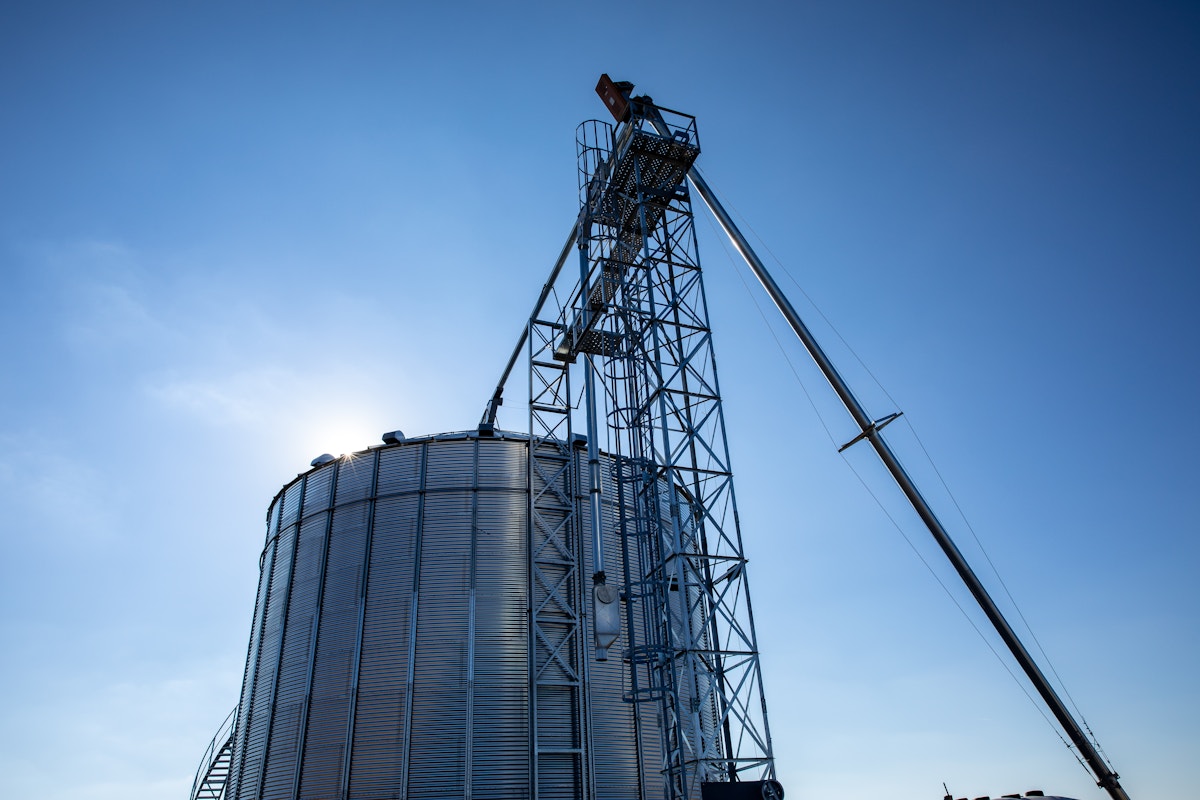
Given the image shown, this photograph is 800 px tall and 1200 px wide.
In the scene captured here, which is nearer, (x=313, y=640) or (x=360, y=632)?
(x=360, y=632)


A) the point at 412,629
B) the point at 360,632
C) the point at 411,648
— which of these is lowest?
the point at 411,648

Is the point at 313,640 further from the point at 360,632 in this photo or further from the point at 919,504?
the point at 919,504

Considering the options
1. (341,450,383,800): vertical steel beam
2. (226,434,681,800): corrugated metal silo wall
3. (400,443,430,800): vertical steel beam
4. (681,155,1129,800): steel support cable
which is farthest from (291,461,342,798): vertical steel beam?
(681,155,1129,800): steel support cable

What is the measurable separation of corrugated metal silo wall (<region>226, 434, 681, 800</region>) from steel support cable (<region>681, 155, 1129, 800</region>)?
8.38m

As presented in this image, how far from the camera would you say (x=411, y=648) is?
23.3 metres

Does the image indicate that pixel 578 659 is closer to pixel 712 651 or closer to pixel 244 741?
pixel 712 651

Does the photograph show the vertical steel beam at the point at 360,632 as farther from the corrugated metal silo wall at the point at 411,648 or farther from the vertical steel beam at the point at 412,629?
the vertical steel beam at the point at 412,629

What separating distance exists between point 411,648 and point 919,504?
15.0 m

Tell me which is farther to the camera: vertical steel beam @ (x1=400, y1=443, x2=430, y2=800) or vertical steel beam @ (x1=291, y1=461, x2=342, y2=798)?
vertical steel beam @ (x1=291, y1=461, x2=342, y2=798)

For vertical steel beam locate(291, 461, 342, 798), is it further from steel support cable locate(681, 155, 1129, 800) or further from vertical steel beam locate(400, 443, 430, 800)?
steel support cable locate(681, 155, 1129, 800)

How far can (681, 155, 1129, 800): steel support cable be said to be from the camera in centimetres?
2017

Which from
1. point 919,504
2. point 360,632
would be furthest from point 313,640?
point 919,504

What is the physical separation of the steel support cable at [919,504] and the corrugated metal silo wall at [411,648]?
8.38 meters

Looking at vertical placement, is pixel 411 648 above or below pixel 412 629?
below
